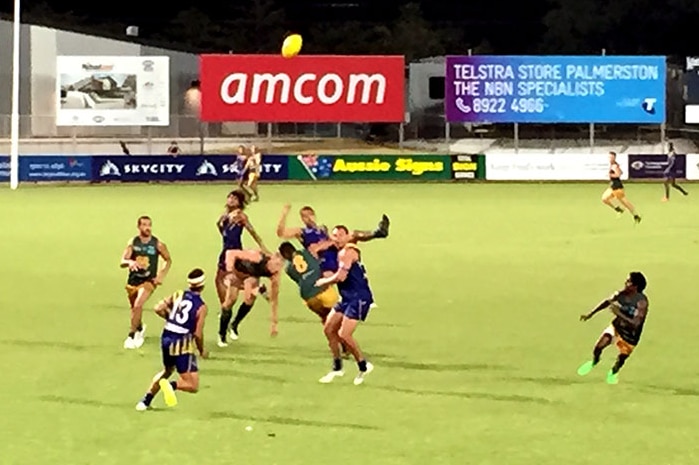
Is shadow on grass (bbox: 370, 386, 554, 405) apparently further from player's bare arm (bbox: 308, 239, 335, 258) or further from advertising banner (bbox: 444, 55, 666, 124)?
advertising banner (bbox: 444, 55, 666, 124)

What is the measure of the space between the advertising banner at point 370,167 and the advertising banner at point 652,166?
707 centimetres

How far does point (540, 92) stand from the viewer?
169 ft

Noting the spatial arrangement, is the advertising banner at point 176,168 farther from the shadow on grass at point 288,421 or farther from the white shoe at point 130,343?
the shadow on grass at point 288,421

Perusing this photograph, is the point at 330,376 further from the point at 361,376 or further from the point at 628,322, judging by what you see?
the point at 628,322

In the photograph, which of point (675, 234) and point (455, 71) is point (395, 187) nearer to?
point (455, 71)

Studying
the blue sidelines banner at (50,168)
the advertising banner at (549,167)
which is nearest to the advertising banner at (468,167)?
the advertising banner at (549,167)

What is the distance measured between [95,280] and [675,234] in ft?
45.4

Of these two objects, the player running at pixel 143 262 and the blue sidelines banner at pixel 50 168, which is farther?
the blue sidelines banner at pixel 50 168

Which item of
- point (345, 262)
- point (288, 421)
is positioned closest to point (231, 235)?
point (345, 262)

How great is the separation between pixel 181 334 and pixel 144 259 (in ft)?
13.0

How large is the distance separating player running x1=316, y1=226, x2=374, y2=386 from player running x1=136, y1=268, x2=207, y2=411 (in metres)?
1.79

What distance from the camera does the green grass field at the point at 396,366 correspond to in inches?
427

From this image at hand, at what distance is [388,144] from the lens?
58.7 meters

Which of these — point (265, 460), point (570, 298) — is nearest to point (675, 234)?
point (570, 298)
